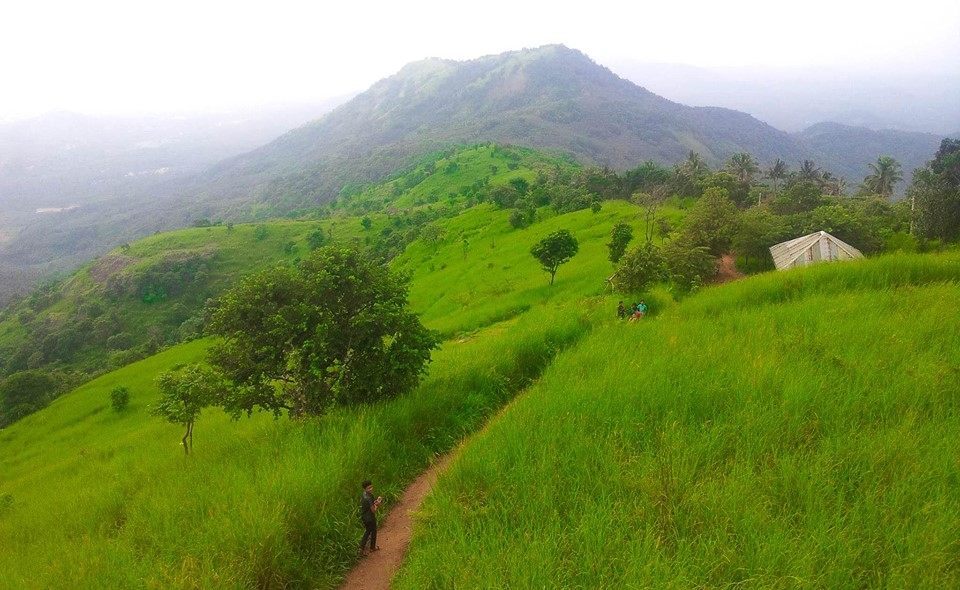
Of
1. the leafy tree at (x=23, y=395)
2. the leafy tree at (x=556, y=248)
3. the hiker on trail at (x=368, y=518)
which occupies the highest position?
the leafy tree at (x=556, y=248)

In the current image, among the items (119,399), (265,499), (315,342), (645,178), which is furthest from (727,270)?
→ (119,399)

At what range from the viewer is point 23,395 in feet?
192

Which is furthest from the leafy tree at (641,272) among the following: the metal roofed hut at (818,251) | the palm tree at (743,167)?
the palm tree at (743,167)

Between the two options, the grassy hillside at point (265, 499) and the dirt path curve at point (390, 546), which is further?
the dirt path curve at point (390, 546)

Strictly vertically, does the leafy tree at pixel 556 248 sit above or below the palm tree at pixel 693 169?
below

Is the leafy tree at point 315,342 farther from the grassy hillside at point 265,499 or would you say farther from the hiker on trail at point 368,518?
the hiker on trail at point 368,518

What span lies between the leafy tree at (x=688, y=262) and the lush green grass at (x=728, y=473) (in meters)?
17.7

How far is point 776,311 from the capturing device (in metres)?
13.6

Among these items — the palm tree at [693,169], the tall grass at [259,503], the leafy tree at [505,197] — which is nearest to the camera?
the tall grass at [259,503]

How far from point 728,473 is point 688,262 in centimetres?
2660

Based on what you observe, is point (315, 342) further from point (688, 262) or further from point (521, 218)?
point (521, 218)

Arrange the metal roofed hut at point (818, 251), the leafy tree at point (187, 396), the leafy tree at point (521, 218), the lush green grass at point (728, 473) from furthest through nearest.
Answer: the leafy tree at point (521, 218) < the metal roofed hut at point (818, 251) < the leafy tree at point (187, 396) < the lush green grass at point (728, 473)

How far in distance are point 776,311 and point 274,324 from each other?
1465 centimetres

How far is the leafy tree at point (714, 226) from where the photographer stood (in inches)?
1462
